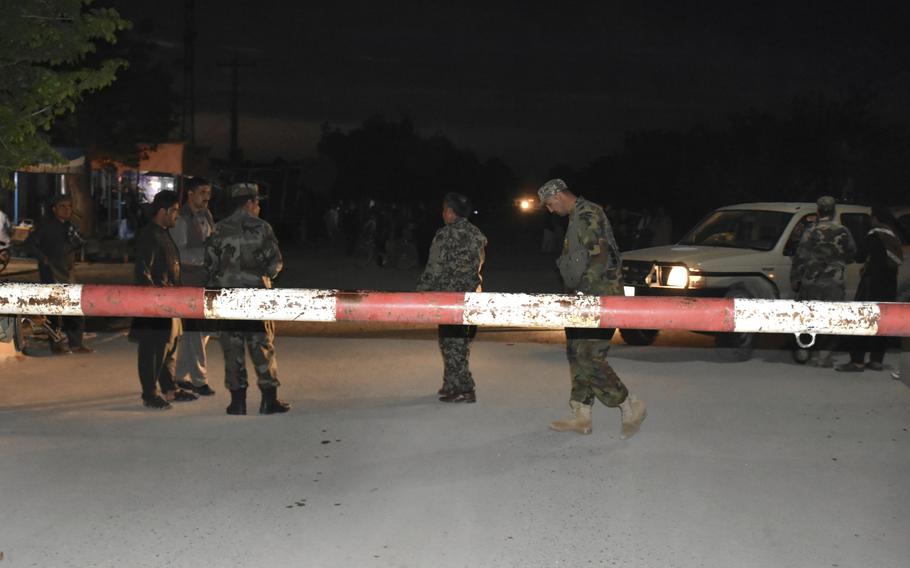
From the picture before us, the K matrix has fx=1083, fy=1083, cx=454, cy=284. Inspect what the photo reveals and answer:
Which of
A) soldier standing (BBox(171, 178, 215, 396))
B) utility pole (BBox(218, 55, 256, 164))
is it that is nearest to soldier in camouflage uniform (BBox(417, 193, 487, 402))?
soldier standing (BBox(171, 178, 215, 396))

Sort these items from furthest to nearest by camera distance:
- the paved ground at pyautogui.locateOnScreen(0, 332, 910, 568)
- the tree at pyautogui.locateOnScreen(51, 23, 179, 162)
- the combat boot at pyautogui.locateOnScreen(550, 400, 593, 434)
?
the tree at pyautogui.locateOnScreen(51, 23, 179, 162) → the combat boot at pyautogui.locateOnScreen(550, 400, 593, 434) → the paved ground at pyautogui.locateOnScreen(0, 332, 910, 568)

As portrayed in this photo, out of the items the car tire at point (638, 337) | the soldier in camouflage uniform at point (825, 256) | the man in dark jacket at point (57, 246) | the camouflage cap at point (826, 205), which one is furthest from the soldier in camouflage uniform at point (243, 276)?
the camouflage cap at point (826, 205)

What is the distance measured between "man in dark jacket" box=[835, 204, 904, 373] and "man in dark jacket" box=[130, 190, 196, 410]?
658cm

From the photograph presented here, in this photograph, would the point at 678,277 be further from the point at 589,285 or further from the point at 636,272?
the point at 589,285

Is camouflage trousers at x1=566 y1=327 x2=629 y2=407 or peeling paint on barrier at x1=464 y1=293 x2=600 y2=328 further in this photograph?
camouflage trousers at x1=566 y1=327 x2=629 y2=407

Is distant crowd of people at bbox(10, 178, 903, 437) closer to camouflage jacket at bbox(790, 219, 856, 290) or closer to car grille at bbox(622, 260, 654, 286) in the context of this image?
camouflage jacket at bbox(790, 219, 856, 290)

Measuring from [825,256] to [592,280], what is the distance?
4.54 meters

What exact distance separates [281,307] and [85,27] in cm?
687

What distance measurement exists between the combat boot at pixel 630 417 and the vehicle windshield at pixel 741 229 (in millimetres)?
5654

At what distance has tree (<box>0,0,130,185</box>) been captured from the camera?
10.7 m

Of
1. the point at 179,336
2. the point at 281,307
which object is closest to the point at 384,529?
the point at 281,307

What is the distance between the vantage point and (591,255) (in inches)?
299

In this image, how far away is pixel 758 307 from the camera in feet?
18.0

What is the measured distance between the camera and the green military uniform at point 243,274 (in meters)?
8.33
